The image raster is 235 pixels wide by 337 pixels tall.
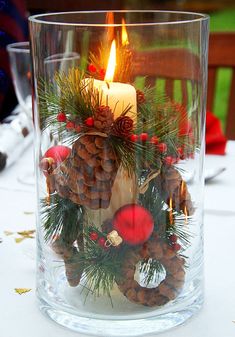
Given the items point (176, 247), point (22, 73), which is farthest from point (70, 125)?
point (22, 73)

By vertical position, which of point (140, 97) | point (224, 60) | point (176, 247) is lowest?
point (224, 60)

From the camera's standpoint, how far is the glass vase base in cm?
47

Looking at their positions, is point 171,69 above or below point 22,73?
above

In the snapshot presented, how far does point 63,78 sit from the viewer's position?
1.54 ft

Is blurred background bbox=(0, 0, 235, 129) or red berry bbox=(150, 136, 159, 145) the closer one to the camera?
red berry bbox=(150, 136, 159, 145)

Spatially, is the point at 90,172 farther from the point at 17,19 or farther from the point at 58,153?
the point at 17,19

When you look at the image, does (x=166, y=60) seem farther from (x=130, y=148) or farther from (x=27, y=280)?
(x=27, y=280)

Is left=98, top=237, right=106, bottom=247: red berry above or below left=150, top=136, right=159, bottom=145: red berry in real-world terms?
below

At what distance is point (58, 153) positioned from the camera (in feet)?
1.58

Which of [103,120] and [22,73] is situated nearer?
[103,120]

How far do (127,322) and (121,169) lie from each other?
104mm

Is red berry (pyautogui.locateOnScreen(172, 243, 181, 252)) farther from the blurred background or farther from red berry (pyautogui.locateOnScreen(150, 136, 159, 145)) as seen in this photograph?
the blurred background

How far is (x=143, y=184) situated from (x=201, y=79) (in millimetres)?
87

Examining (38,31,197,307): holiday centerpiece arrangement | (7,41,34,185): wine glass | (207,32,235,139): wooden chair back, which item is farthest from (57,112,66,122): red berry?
(207,32,235,139): wooden chair back
